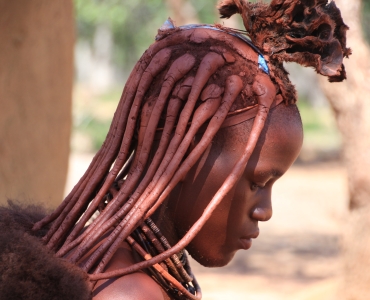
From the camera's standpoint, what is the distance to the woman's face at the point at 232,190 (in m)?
2.06

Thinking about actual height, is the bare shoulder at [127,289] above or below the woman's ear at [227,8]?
below

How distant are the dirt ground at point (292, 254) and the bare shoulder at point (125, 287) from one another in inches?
159

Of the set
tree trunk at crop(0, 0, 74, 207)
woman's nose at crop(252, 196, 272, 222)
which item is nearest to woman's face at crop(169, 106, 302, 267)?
woman's nose at crop(252, 196, 272, 222)

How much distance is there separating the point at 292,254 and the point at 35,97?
610cm

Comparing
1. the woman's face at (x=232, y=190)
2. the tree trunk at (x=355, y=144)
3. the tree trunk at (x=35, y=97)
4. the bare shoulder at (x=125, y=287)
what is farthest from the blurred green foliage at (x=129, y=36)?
the bare shoulder at (x=125, y=287)

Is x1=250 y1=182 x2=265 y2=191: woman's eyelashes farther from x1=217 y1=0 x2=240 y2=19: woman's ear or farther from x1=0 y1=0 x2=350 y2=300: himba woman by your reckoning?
x1=217 y1=0 x2=240 y2=19: woman's ear

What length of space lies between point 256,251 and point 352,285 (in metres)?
4.09

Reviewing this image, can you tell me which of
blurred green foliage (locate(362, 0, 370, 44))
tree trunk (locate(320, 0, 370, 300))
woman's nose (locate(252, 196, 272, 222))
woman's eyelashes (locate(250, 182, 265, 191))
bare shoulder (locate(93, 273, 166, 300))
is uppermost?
blurred green foliage (locate(362, 0, 370, 44))

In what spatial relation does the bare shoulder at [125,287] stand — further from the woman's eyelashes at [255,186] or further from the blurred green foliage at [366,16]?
the blurred green foliage at [366,16]

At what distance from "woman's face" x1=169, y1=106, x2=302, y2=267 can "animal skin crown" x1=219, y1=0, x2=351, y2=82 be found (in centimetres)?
23

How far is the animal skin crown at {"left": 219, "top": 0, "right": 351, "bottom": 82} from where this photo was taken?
2.10 meters

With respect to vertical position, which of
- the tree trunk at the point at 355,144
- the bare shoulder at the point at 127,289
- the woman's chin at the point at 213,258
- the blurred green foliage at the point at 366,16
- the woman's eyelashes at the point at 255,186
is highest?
the blurred green foliage at the point at 366,16

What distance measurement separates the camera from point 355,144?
16.7 ft

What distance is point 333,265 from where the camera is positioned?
8633 mm
